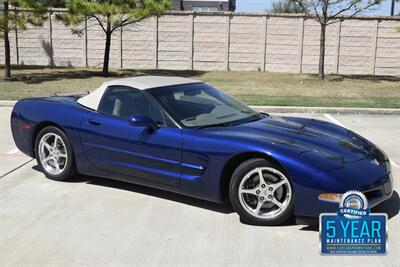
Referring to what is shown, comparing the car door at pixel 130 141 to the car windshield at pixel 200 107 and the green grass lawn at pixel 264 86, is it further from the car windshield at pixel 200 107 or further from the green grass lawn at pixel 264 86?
the green grass lawn at pixel 264 86

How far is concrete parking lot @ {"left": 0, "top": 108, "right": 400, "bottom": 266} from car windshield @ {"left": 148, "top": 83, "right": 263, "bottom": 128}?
0.86 meters

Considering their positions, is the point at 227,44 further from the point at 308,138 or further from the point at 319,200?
the point at 319,200

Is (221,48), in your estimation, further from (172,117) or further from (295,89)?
(172,117)

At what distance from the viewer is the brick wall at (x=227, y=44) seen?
76.8ft

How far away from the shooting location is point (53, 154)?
19.6 ft

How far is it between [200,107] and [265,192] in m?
1.39

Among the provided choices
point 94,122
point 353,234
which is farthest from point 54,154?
point 353,234

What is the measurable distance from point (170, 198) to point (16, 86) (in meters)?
13.2

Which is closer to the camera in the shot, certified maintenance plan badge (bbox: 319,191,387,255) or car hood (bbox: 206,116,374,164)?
certified maintenance plan badge (bbox: 319,191,387,255)

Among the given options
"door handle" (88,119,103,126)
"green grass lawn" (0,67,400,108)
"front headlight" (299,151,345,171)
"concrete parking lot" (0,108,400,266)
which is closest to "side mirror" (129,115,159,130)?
"door handle" (88,119,103,126)

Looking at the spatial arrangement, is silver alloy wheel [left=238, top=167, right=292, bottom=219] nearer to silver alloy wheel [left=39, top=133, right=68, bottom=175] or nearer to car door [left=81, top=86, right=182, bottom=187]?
car door [left=81, top=86, right=182, bottom=187]

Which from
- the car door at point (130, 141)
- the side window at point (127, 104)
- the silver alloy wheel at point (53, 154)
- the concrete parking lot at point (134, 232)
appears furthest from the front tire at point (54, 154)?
the side window at point (127, 104)

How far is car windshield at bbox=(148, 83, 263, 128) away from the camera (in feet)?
17.0

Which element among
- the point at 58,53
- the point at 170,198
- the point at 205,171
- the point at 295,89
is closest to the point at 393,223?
the point at 205,171
